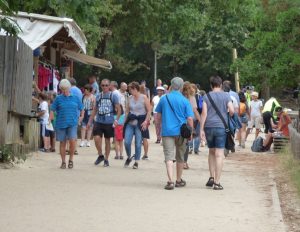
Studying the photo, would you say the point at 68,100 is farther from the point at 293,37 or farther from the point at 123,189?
the point at 293,37

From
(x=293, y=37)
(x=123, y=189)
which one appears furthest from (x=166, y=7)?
(x=123, y=189)

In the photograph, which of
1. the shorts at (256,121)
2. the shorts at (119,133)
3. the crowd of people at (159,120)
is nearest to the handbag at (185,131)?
the crowd of people at (159,120)

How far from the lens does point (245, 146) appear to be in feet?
76.1

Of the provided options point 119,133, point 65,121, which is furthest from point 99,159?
point 119,133

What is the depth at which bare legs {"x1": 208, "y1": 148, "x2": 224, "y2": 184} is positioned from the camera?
12.1 m

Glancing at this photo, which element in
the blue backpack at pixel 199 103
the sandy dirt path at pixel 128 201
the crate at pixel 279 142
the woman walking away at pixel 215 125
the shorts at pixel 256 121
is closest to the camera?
the sandy dirt path at pixel 128 201

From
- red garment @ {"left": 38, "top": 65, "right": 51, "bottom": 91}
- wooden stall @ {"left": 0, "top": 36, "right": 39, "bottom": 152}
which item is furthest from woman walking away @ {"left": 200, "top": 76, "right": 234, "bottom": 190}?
red garment @ {"left": 38, "top": 65, "right": 51, "bottom": 91}

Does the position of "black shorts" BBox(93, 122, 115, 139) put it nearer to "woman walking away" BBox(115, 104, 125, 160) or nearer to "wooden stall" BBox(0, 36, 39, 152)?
"woman walking away" BBox(115, 104, 125, 160)

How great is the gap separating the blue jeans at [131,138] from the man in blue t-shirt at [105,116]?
319 millimetres

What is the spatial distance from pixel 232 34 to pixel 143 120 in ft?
109

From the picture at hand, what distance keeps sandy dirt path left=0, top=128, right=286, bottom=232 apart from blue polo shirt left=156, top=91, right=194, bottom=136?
3.10 ft

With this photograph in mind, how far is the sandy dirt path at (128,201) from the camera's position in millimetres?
8648

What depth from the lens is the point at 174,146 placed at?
12.2m

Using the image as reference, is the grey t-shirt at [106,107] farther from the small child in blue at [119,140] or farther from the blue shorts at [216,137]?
the blue shorts at [216,137]
